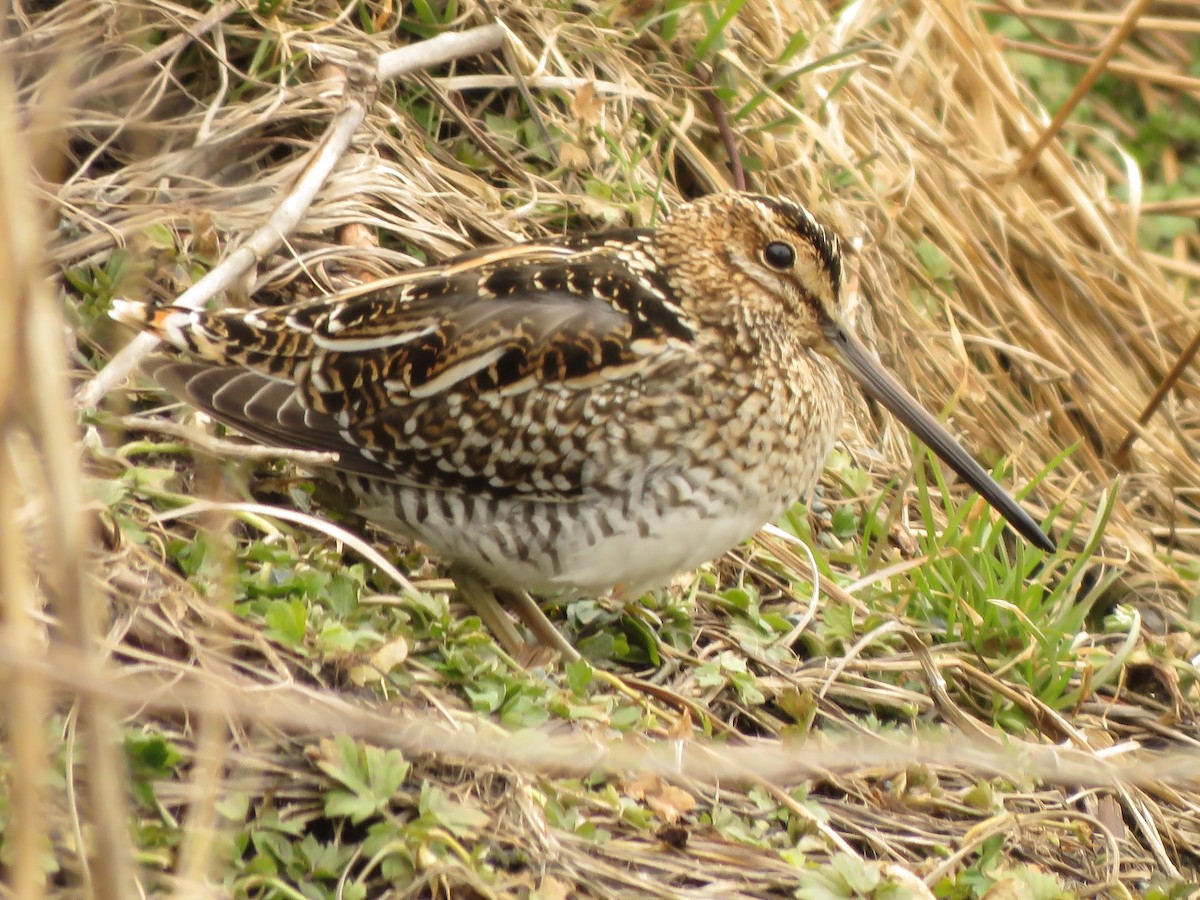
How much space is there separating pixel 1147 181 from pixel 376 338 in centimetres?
423

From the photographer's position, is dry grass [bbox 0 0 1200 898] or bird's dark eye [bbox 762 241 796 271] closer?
dry grass [bbox 0 0 1200 898]

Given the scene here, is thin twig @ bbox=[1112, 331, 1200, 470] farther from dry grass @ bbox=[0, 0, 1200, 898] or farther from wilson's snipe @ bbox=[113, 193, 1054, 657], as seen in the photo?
wilson's snipe @ bbox=[113, 193, 1054, 657]

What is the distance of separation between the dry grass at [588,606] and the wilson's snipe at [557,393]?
186 millimetres

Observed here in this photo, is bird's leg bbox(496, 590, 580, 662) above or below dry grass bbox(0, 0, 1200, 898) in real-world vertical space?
below

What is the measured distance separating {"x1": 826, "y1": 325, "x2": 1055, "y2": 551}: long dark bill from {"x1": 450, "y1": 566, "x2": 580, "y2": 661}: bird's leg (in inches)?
35.0

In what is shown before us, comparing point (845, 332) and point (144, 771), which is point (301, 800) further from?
point (845, 332)

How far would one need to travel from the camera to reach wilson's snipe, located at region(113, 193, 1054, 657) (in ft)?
10.2

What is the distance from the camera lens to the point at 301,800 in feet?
8.27

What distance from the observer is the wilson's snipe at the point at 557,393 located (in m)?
3.09

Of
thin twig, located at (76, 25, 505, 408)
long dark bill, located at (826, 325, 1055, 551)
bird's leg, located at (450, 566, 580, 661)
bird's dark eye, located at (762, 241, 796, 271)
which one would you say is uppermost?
bird's dark eye, located at (762, 241, 796, 271)

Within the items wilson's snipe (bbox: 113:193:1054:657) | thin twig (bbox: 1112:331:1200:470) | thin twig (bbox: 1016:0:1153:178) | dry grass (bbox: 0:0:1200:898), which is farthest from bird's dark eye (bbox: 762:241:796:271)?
thin twig (bbox: 1016:0:1153:178)

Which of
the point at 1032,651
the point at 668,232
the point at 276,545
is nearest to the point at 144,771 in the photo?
the point at 276,545

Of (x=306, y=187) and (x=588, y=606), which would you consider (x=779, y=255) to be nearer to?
(x=588, y=606)

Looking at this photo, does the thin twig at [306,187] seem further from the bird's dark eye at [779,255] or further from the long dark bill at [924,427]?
the long dark bill at [924,427]
